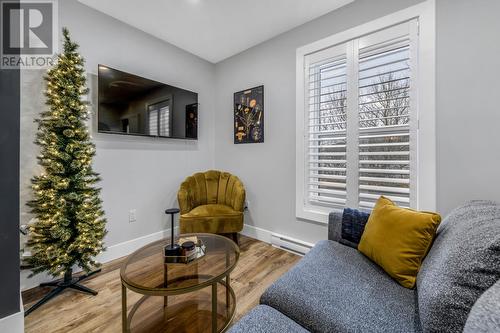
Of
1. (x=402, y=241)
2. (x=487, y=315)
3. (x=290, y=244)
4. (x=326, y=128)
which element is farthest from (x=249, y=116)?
(x=487, y=315)

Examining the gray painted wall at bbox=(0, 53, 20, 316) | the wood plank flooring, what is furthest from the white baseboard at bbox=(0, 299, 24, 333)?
the wood plank flooring

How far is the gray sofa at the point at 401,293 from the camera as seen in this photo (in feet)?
2.21

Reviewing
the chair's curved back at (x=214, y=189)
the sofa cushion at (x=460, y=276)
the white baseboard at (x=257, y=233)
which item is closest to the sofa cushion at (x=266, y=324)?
the sofa cushion at (x=460, y=276)

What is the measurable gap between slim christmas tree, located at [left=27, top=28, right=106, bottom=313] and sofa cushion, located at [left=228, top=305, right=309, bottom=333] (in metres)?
1.62

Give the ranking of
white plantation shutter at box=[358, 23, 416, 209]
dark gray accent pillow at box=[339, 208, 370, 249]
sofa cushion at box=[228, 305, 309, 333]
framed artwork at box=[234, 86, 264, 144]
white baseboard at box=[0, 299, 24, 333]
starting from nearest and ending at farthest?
sofa cushion at box=[228, 305, 309, 333] → white baseboard at box=[0, 299, 24, 333] → dark gray accent pillow at box=[339, 208, 370, 249] → white plantation shutter at box=[358, 23, 416, 209] → framed artwork at box=[234, 86, 264, 144]

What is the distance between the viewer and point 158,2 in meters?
2.07

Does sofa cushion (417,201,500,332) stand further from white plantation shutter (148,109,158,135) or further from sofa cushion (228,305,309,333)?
white plantation shutter (148,109,158,135)

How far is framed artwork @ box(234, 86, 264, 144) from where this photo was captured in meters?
2.80

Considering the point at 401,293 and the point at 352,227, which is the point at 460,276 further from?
the point at 352,227

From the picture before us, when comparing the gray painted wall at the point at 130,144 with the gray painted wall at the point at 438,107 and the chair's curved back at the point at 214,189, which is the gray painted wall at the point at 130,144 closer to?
the chair's curved back at the point at 214,189

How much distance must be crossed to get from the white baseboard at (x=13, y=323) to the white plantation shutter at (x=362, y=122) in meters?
2.39

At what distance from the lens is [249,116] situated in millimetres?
2916

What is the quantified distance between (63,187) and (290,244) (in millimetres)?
2239

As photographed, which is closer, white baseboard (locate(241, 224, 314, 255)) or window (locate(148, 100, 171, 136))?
white baseboard (locate(241, 224, 314, 255))
